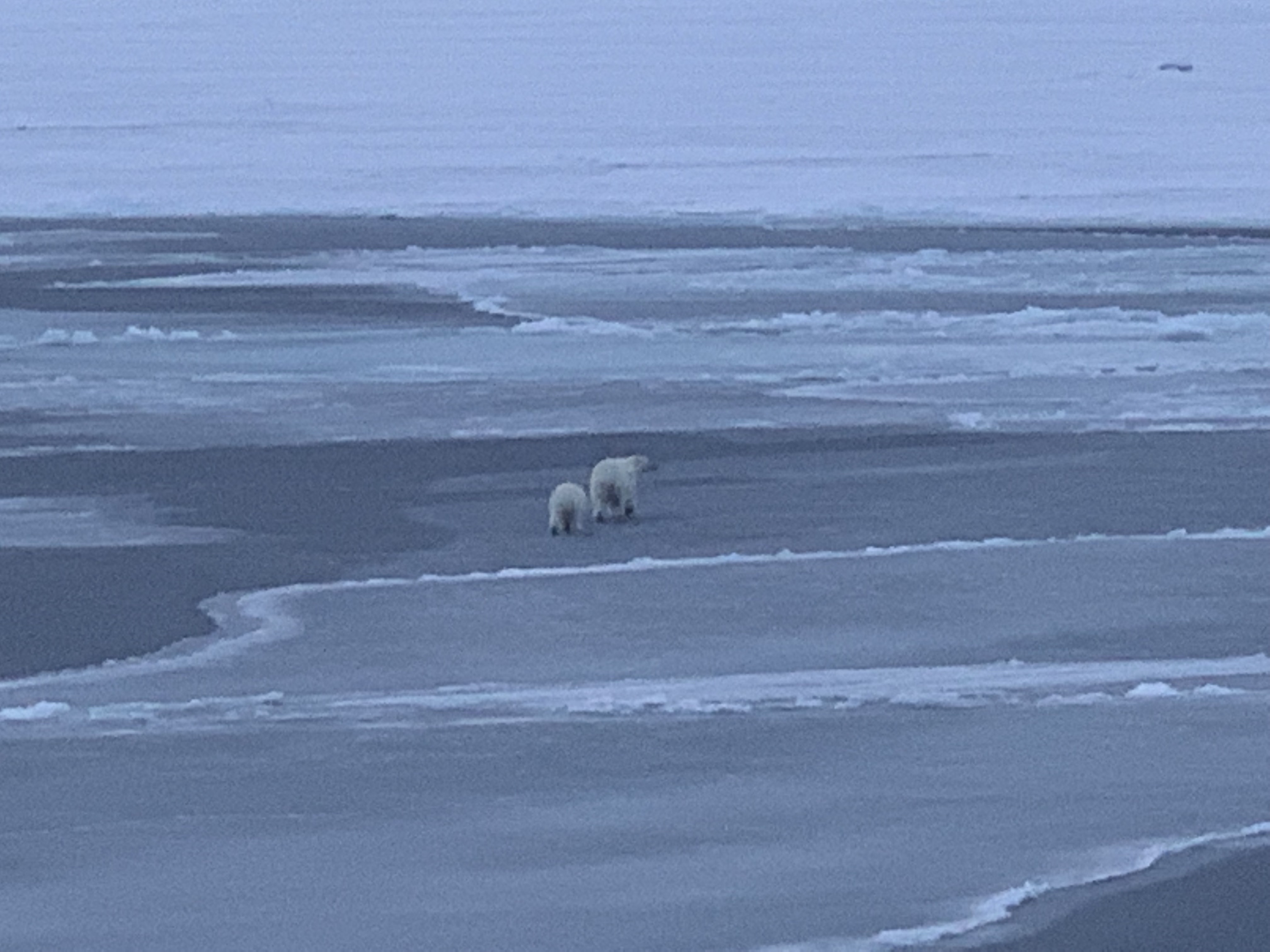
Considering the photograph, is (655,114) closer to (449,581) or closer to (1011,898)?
(449,581)

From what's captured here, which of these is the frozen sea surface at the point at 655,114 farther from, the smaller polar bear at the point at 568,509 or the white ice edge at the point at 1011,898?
the white ice edge at the point at 1011,898

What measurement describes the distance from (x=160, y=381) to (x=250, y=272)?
5.04 meters

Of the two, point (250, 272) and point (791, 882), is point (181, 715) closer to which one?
point (791, 882)

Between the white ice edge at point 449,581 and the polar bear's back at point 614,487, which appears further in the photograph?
the polar bear's back at point 614,487

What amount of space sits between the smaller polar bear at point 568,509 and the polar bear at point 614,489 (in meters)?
0.09

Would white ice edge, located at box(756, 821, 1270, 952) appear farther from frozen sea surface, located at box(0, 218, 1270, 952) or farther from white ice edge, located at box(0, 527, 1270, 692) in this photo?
white ice edge, located at box(0, 527, 1270, 692)

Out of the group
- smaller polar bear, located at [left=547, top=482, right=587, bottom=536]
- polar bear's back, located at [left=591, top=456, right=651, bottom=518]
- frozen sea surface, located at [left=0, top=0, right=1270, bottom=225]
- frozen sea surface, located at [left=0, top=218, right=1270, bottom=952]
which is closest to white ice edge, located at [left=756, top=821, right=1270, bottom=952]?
frozen sea surface, located at [left=0, top=218, right=1270, bottom=952]

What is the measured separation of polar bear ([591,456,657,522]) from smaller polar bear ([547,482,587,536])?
0.30 feet

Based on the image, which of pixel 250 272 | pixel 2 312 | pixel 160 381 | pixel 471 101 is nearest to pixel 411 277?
pixel 250 272

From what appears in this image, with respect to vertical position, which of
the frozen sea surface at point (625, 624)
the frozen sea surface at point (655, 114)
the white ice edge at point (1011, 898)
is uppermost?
the frozen sea surface at point (655, 114)

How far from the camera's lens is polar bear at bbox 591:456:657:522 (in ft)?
28.6

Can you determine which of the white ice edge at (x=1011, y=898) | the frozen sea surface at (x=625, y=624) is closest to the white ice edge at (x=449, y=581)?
the frozen sea surface at (x=625, y=624)

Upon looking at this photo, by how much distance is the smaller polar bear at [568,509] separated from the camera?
849 centimetres

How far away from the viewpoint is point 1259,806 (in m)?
5.41
